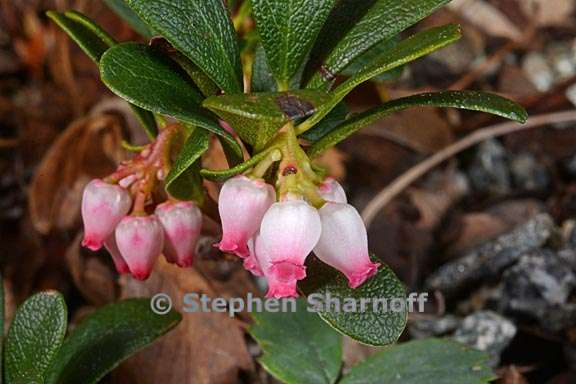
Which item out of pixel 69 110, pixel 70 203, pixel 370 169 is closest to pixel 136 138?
pixel 70 203

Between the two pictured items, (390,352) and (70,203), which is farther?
(70,203)

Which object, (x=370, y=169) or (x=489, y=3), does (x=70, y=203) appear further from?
(x=489, y=3)

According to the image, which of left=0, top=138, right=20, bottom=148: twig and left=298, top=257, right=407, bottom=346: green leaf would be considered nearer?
left=298, top=257, right=407, bottom=346: green leaf

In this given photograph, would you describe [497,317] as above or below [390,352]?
above

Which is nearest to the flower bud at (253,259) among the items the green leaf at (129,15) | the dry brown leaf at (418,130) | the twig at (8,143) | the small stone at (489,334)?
A: the green leaf at (129,15)

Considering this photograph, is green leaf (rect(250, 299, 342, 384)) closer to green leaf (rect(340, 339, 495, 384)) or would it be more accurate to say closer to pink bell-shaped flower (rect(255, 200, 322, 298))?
green leaf (rect(340, 339, 495, 384))

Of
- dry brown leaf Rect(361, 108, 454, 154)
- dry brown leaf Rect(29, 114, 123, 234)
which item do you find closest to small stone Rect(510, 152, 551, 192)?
dry brown leaf Rect(361, 108, 454, 154)

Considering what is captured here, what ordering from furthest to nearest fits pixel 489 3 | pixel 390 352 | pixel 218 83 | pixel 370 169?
pixel 489 3 → pixel 370 169 → pixel 390 352 → pixel 218 83
